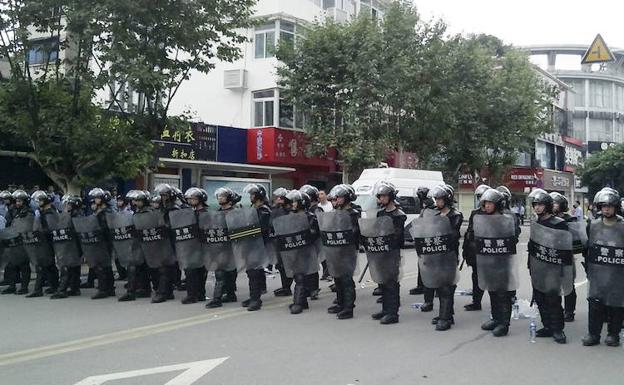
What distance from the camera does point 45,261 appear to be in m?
10.4

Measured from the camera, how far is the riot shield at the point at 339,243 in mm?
8391

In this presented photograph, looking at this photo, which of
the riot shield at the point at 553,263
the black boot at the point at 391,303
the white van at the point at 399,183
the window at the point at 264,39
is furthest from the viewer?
the window at the point at 264,39

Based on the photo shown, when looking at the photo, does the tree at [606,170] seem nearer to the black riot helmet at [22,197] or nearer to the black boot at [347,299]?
the black boot at [347,299]

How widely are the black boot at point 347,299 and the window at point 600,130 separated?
229 feet

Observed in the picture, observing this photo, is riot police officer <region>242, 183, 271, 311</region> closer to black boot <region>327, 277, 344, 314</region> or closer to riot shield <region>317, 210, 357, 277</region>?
black boot <region>327, 277, 344, 314</region>

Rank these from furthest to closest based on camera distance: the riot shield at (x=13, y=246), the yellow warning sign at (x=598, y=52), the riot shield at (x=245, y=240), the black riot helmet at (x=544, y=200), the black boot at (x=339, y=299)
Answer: the yellow warning sign at (x=598, y=52) < the riot shield at (x=13, y=246) < the riot shield at (x=245, y=240) < the black boot at (x=339, y=299) < the black riot helmet at (x=544, y=200)

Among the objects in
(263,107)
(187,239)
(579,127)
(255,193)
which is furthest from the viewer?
(579,127)

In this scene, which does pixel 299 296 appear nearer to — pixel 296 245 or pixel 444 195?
pixel 296 245

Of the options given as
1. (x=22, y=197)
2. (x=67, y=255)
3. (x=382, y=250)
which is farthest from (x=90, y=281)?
(x=382, y=250)

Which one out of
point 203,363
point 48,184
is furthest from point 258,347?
point 48,184

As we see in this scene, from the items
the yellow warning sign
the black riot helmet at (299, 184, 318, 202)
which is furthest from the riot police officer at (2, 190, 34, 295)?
the yellow warning sign

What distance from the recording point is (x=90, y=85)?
43.0 feet

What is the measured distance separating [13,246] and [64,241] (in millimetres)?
1189

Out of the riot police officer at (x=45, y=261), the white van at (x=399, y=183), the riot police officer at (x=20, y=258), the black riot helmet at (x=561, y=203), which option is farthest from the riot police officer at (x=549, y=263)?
the white van at (x=399, y=183)
